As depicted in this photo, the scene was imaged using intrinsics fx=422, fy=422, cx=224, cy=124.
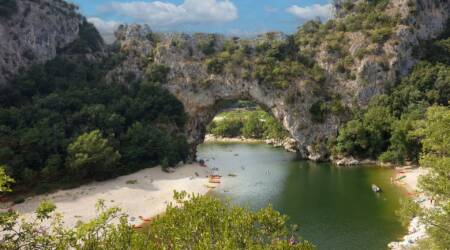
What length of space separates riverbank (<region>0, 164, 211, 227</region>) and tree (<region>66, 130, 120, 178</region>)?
1.86 m

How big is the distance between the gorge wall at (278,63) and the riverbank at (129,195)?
1710 cm

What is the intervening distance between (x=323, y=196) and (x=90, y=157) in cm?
2994

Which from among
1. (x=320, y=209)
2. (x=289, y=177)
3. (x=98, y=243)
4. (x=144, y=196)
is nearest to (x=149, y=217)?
(x=144, y=196)

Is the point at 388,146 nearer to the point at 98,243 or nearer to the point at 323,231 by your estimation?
the point at 323,231

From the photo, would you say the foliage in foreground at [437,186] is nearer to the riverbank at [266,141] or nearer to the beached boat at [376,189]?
the beached boat at [376,189]

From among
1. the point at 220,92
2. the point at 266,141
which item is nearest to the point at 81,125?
the point at 220,92

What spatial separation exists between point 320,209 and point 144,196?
71.3 feet

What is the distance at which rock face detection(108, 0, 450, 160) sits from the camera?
3081 inches

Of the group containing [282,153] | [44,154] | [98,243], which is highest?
[98,243]

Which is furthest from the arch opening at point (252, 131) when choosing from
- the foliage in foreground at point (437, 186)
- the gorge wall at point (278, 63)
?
the foliage in foreground at point (437, 186)

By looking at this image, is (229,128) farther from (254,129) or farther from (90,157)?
(90,157)

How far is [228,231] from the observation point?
15539 mm

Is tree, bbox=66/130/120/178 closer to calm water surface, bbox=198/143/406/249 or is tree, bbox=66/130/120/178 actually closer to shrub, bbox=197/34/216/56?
calm water surface, bbox=198/143/406/249

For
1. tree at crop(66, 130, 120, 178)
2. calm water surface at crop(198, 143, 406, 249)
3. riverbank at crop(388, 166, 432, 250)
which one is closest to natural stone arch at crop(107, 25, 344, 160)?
calm water surface at crop(198, 143, 406, 249)
